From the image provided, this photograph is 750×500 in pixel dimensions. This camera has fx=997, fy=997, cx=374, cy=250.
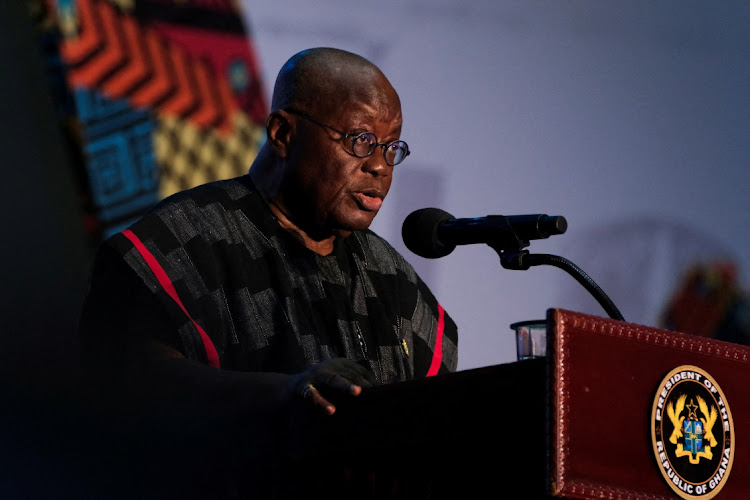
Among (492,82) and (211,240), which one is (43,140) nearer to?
(211,240)

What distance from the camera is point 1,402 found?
1740mm

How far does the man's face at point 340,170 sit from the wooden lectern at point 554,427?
0.86 metres

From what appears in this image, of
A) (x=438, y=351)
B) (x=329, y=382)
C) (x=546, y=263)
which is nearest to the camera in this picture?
(x=329, y=382)

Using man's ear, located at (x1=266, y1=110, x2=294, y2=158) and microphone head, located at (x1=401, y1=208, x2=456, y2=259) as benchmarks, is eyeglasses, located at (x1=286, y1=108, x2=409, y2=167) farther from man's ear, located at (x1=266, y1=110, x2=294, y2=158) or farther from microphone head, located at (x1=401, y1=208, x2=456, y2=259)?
microphone head, located at (x1=401, y1=208, x2=456, y2=259)

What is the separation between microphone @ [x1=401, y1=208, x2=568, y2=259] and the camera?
1.71m

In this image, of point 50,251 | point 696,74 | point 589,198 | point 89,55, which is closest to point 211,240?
point 50,251

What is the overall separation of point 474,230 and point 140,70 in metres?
1.50

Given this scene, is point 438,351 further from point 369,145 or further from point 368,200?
point 369,145

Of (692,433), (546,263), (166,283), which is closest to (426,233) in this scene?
(546,263)

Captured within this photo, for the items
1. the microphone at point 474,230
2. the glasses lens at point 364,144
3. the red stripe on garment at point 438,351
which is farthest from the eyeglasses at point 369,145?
the red stripe on garment at point 438,351

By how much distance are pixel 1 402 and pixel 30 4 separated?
143cm

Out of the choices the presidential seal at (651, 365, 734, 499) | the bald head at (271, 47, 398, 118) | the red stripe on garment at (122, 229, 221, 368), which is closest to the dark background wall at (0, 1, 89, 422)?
the red stripe on garment at (122, 229, 221, 368)

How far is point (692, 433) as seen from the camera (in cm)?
134

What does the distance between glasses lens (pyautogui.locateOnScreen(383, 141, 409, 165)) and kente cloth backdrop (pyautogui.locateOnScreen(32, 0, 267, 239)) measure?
37.8 inches
